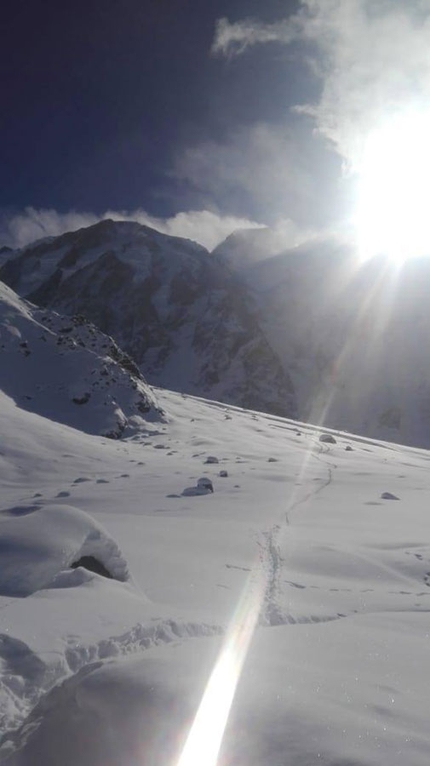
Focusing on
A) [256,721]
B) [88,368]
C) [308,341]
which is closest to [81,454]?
[88,368]

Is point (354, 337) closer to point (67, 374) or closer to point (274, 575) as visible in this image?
point (67, 374)

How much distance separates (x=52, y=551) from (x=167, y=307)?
15974cm

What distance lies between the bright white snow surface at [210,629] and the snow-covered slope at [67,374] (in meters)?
10.2

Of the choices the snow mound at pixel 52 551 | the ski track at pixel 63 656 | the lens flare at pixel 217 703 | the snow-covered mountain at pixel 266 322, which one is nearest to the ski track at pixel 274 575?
the ski track at pixel 63 656

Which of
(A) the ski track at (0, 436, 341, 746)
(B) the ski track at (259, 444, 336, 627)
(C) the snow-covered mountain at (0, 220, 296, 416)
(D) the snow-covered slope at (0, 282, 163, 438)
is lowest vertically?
(A) the ski track at (0, 436, 341, 746)

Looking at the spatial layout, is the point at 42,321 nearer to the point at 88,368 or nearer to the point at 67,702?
the point at 88,368

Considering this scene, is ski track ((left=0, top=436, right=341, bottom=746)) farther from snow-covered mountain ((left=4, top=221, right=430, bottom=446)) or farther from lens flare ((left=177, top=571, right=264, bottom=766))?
snow-covered mountain ((left=4, top=221, right=430, bottom=446))

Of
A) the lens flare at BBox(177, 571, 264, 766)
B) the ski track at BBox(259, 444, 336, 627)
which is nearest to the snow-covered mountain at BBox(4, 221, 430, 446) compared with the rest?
the ski track at BBox(259, 444, 336, 627)

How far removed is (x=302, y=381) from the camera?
158 metres

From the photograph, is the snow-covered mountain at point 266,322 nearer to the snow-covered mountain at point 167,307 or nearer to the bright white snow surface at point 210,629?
the snow-covered mountain at point 167,307

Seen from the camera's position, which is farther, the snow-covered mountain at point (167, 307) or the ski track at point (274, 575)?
the snow-covered mountain at point (167, 307)

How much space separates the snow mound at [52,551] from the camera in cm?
471

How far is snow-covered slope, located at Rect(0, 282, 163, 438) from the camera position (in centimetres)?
2084

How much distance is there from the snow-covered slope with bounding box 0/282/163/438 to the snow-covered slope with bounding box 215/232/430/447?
120708mm
